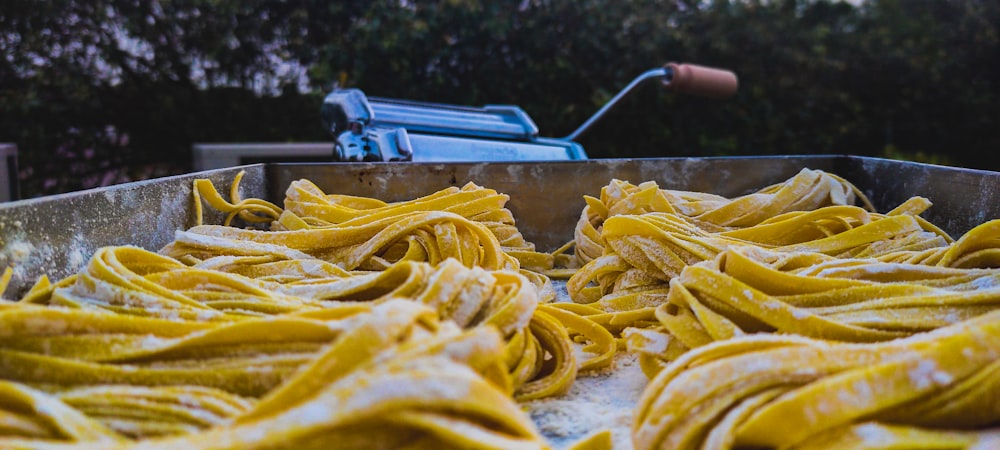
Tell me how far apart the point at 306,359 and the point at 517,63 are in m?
6.76

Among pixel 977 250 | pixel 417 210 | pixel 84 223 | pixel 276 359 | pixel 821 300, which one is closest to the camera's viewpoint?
pixel 276 359

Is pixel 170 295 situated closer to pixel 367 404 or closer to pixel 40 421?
pixel 40 421

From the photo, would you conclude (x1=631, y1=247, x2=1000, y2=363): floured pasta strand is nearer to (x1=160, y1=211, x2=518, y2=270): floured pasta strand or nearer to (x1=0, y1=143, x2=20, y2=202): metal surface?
(x1=160, y1=211, x2=518, y2=270): floured pasta strand

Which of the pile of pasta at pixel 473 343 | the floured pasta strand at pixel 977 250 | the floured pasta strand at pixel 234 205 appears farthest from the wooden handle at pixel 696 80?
the floured pasta strand at pixel 977 250

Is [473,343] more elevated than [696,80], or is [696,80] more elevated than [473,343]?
[696,80]

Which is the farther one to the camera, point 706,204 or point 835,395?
point 706,204

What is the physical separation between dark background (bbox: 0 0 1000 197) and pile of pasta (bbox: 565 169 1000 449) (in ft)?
16.6

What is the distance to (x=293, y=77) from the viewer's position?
8.12 m

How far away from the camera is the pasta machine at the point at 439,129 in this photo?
3.69 metres

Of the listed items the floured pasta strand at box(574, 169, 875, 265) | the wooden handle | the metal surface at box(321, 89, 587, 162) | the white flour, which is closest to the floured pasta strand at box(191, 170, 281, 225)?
the metal surface at box(321, 89, 587, 162)

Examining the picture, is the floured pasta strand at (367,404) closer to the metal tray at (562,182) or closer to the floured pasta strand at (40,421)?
the floured pasta strand at (40,421)

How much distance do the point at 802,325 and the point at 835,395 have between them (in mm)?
398

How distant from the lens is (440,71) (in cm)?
737

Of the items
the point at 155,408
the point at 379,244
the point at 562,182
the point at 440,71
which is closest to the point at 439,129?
the point at 562,182
